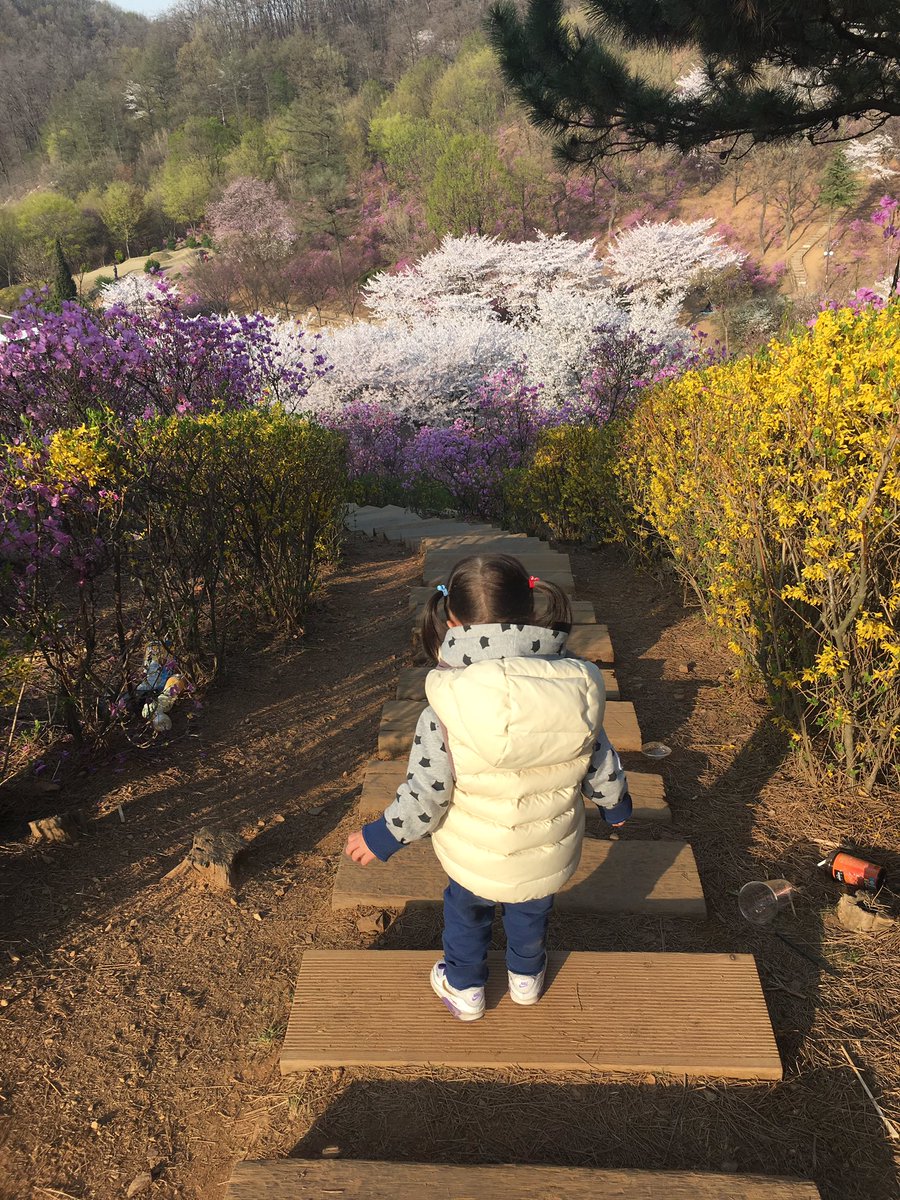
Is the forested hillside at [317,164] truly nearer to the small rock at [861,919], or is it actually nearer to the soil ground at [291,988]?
the soil ground at [291,988]

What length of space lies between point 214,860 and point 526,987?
122 centimetres

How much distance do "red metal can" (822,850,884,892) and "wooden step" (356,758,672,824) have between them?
528 mm

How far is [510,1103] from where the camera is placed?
153cm

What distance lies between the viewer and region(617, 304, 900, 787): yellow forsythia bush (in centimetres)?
235

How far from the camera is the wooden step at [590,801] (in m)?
2.51

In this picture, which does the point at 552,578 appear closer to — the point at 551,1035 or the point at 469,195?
the point at 551,1035

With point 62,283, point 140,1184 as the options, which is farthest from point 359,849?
point 62,283

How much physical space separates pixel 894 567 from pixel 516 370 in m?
15.3

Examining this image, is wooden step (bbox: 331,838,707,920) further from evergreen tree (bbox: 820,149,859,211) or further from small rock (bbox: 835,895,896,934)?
evergreen tree (bbox: 820,149,859,211)

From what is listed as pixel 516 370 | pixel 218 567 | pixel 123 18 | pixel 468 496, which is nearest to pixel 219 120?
pixel 123 18

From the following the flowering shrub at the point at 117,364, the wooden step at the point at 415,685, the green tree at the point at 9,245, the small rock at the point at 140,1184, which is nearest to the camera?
the small rock at the point at 140,1184

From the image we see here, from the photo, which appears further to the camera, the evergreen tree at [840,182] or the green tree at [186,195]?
the green tree at [186,195]

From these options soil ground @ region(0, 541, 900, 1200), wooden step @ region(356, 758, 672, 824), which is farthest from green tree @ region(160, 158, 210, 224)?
wooden step @ region(356, 758, 672, 824)

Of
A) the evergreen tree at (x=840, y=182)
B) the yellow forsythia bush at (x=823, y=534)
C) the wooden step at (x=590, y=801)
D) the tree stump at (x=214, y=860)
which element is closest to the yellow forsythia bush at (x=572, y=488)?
the yellow forsythia bush at (x=823, y=534)
